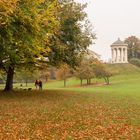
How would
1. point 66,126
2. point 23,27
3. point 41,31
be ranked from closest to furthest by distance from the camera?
1. point 66,126
2. point 23,27
3. point 41,31

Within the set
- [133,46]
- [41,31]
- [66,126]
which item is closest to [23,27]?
[41,31]

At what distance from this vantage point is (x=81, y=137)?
14.5 meters

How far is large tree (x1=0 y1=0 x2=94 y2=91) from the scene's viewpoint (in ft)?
86.0

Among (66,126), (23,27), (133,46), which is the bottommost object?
(66,126)

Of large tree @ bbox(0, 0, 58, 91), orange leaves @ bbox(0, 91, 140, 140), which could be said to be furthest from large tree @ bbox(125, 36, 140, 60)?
orange leaves @ bbox(0, 91, 140, 140)

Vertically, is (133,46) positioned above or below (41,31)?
above

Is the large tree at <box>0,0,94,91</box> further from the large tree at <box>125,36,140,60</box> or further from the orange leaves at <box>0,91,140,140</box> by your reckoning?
the large tree at <box>125,36,140,60</box>

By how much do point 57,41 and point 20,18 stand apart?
1389cm

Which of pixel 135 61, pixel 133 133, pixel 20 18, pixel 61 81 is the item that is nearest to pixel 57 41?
pixel 20 18

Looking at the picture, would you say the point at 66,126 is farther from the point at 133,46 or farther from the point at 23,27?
the point at 133,46

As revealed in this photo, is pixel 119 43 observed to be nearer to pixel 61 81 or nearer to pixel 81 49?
pixel 61 81

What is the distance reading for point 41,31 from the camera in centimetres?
2997

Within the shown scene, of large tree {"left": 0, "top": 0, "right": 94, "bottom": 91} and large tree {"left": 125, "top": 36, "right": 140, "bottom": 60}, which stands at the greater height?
large tree {"left": 125, "top": 36, "right": 140, "bottom": 60}

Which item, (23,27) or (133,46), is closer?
(23,27)
